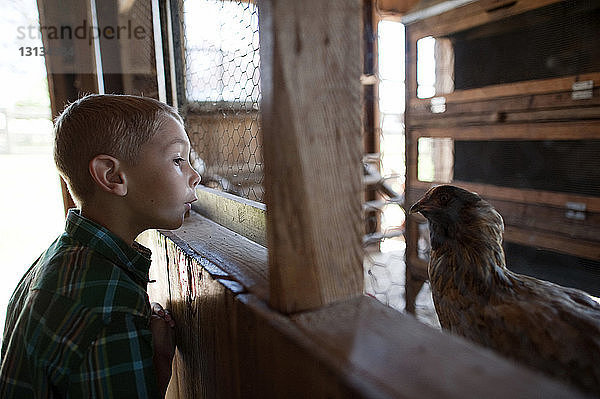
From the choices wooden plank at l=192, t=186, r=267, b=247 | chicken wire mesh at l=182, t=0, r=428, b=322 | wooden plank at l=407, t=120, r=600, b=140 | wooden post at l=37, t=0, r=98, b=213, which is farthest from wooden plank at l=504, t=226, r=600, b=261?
wooden post at l=37, t=0, r=98, b=213

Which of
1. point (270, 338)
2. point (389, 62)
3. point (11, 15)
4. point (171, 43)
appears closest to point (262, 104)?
point (270, 338)

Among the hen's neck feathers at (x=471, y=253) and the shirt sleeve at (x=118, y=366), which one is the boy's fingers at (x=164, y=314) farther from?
the hen's neck feathers at (x=471, y=253)

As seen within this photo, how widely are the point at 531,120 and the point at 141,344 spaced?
1.81m

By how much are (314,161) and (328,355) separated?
187 millimetres

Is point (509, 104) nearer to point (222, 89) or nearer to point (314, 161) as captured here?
point (222, 89)

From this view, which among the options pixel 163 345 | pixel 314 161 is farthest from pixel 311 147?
pixel 163 345

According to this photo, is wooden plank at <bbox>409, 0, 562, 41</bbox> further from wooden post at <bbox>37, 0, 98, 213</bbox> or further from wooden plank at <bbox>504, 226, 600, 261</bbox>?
wooden post at <bbox>37, 0, 98, 213</bbox>

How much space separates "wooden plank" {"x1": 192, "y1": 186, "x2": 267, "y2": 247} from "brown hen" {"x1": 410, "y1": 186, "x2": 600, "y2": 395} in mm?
464

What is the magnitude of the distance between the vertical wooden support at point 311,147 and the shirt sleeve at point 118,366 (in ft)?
0.96

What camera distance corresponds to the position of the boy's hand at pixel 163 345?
73cm

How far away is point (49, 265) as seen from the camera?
70 cm

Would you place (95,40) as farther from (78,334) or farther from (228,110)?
(78,334)

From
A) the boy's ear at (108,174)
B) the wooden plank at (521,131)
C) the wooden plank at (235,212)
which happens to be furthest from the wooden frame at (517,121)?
the boy's ear at (108,174)

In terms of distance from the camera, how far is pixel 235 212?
3.11 feet
